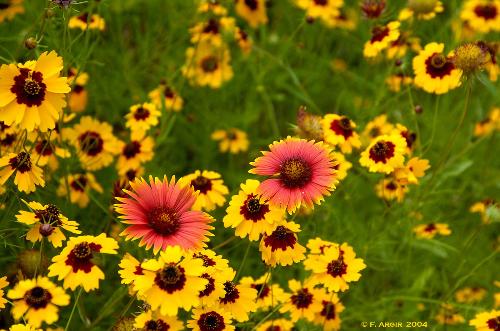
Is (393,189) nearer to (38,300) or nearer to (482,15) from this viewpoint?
(482,15)

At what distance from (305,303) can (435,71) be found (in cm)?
115

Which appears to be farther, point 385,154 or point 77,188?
point 77,188

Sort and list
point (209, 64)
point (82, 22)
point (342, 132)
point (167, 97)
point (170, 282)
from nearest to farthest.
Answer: point (170, 282), point (342, 132), point (82, 22), point (167, 97), point (209, 64)

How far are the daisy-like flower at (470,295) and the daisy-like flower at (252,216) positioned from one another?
1.41 metres

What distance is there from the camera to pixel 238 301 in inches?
75.7

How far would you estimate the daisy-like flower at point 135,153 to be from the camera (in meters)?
2.84

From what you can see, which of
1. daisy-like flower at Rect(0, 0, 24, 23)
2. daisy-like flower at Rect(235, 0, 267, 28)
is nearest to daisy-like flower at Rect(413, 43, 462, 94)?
daisy-like flower at Rect(235, 0, 267, 28)

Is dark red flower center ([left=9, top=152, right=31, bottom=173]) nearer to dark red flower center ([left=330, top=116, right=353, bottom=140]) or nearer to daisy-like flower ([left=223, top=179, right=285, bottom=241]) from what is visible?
daisy-like flower ([left=223, top=179, right=285, bottom=241])

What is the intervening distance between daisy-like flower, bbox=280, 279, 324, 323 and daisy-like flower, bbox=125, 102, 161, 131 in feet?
3.41

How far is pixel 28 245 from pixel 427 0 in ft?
6.85

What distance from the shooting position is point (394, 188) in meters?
2.75

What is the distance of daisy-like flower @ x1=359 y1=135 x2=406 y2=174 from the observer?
92.7 inches

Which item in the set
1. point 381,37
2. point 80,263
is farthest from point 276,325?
point 381,37

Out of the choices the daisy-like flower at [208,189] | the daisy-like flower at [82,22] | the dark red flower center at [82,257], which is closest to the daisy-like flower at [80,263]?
the dark red flower center at [82,257]
